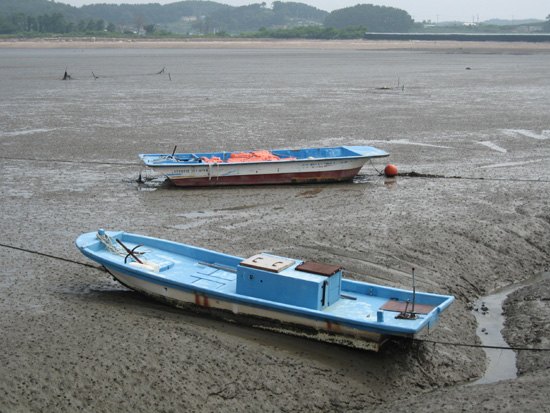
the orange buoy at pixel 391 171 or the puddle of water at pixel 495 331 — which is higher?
the orange buoy at pixel 391 171

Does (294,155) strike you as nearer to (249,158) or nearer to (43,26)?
(249,158)

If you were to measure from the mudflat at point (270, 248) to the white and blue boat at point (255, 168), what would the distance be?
1.17 ft

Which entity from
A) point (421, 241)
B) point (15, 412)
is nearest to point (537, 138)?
point (421, 241)

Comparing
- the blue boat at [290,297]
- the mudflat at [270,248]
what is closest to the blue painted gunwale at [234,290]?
the blue boat at [290,297]

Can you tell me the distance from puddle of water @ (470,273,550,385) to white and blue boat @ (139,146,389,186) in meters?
6.81

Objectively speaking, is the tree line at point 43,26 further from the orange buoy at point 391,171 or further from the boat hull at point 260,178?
the orange buoy at point 391,171

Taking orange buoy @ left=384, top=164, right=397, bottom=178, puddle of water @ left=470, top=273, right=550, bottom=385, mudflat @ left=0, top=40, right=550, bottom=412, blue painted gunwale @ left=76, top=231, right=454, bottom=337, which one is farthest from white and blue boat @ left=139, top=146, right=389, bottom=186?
puddle of water @ left=470, top=273, right=550, bottom=385

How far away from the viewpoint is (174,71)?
5916 centimetres

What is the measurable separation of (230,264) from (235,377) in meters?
2.63

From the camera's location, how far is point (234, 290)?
31.0 feet

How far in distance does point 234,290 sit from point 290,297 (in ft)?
3.40

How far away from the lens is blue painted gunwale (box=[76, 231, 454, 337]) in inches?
326

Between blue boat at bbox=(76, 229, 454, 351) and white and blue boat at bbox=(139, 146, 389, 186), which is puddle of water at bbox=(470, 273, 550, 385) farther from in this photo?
white and blue boat at bbox=(139, 146, 389, 186)

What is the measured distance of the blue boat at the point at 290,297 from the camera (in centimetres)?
842
